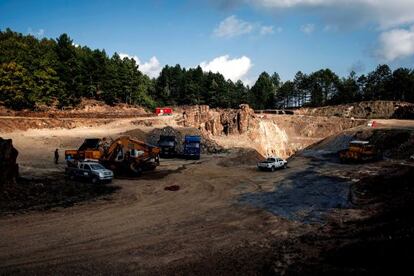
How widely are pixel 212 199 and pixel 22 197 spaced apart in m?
12.1

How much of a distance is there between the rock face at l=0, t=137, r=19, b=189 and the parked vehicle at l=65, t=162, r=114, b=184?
467cm

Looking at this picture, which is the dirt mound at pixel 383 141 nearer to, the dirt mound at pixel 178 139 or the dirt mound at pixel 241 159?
the dirt mound at pixel 241 159

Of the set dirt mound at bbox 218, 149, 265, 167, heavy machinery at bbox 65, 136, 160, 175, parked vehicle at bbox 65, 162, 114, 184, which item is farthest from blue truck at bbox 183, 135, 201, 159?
parked vehicle at bbox 65, 162, 114, 184

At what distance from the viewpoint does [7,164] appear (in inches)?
1009

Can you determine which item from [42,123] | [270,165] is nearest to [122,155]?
[270,165]

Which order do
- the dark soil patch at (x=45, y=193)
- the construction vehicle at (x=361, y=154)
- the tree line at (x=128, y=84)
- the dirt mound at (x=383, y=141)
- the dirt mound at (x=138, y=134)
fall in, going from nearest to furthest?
the dark soil patch at (x=45, y=193), the construction vehicle at (x=361, y=154), the dirt mound at (x=383, y=141), the dirt mound at (x=138, y=134), the tree line at (x=128, y=84)

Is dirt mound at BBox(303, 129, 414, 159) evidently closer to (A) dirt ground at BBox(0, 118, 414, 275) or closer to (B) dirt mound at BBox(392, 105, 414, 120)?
(A) dirt ground at BBox(0, 118, 414, 275)

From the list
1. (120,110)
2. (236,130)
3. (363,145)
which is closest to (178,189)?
(363,145)

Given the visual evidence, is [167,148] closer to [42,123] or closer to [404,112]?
[42,123]

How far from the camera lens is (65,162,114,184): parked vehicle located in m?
29.4

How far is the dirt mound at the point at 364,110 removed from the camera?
96.9 meters

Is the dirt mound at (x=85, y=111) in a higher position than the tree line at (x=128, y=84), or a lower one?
lower

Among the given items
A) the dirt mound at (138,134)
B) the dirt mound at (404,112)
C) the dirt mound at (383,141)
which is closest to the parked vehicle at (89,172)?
the dirt mound at (138,134)

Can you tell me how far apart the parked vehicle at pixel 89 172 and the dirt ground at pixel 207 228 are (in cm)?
152
